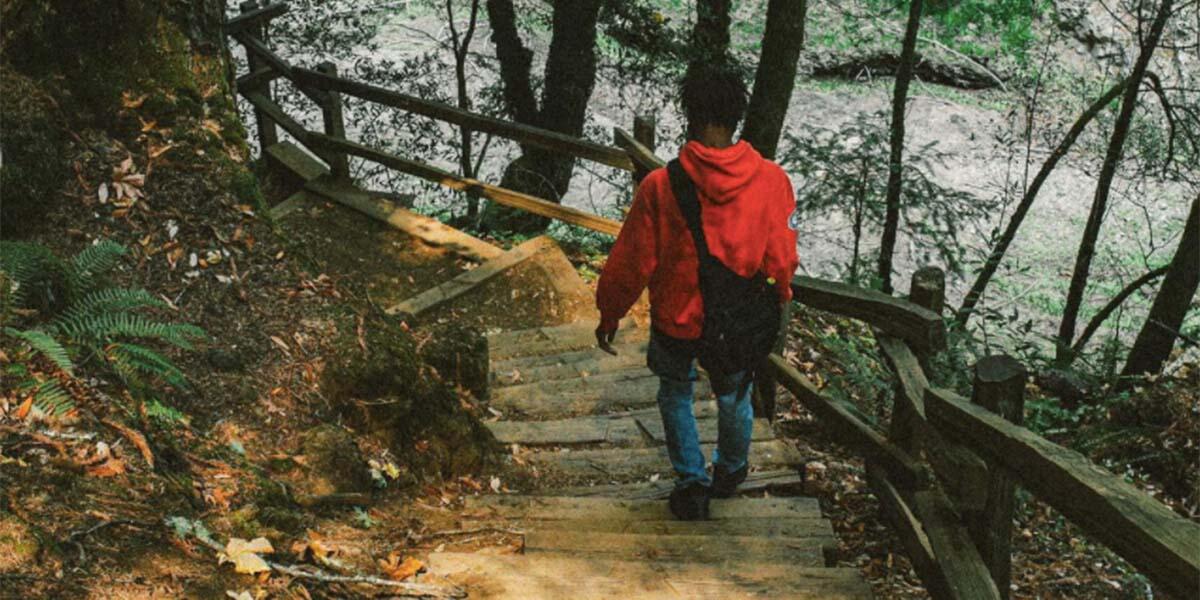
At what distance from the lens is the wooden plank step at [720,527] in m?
4.36

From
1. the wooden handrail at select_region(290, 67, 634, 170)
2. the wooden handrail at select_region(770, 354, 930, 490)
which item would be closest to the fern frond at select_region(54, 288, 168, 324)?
the wooden handrail at select_region(770, 354, 930, 490)

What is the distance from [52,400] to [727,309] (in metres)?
2.55

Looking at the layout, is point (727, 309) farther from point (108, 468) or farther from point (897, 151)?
point (897, 151)

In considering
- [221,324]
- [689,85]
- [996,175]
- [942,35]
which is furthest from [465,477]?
[942,35]

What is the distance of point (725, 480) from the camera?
4.75m

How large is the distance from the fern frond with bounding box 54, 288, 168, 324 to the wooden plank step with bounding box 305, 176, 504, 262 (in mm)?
5138

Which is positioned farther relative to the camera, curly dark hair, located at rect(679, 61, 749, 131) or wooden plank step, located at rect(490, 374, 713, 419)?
wooden plank step, located at rect(490, 374, 713, 419)

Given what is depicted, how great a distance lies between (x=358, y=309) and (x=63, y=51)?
2.05 metres

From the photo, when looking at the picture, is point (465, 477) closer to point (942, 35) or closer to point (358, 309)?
point (358, 309)

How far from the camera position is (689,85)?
4.05 m

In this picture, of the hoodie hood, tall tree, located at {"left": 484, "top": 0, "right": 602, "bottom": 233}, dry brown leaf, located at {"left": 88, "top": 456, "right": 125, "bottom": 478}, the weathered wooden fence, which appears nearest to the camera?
the weathered wooden fence

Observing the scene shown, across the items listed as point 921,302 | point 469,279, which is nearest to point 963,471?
point 921,302

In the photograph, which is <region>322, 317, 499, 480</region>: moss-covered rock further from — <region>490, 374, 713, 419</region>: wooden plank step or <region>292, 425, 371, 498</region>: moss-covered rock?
<region>490, 374, 713, 419</region>: wooden plank step

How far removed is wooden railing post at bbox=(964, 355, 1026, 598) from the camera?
337 cm
